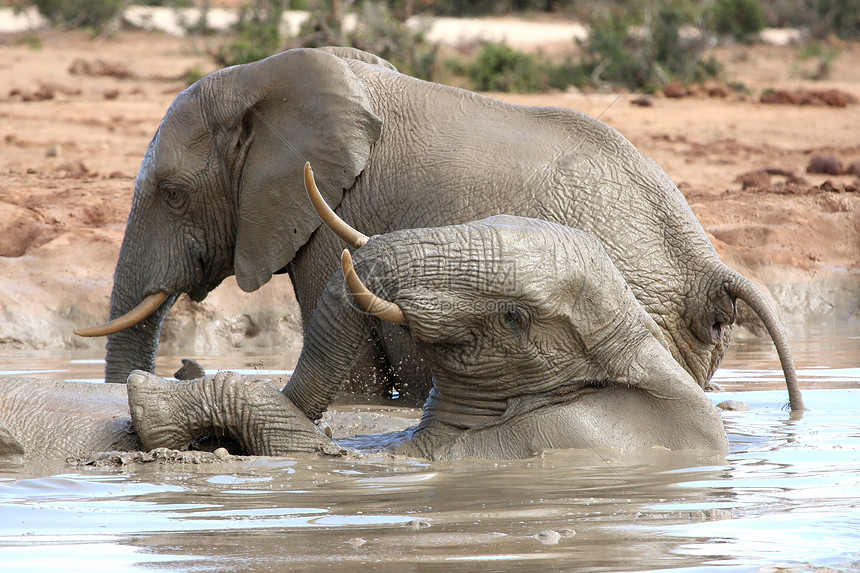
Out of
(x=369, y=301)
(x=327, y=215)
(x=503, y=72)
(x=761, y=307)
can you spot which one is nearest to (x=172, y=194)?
(x=327, y=215)

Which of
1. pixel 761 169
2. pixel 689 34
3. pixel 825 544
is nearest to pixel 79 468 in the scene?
pixel 825 544

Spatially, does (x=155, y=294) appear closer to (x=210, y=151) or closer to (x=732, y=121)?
(x=210, y=151)

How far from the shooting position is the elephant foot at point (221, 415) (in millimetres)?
3980

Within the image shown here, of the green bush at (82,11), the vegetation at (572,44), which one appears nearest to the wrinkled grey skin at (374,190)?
the vegetation at (572,44)

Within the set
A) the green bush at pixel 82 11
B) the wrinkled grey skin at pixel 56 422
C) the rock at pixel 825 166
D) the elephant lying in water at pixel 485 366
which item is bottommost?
the green bush at pixel 82 11

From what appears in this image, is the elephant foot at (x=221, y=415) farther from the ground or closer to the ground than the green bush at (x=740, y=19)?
farther from the ground

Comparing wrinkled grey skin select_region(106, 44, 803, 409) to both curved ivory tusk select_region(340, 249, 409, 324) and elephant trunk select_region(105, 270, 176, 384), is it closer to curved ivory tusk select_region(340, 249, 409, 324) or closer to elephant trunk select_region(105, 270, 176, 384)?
elephant trunk select_region(105, 270, 176, 384)

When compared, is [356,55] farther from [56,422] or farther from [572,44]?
[572,44]

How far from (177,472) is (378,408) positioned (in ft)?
4.99

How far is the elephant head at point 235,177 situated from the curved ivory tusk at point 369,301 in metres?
1.27

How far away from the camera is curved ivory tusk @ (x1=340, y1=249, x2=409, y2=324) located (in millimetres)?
3926

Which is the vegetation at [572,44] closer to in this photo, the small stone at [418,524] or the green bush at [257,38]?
the green bush at [257,38]

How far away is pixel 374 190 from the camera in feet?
17.1

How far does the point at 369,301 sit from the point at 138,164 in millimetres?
→ 7909
